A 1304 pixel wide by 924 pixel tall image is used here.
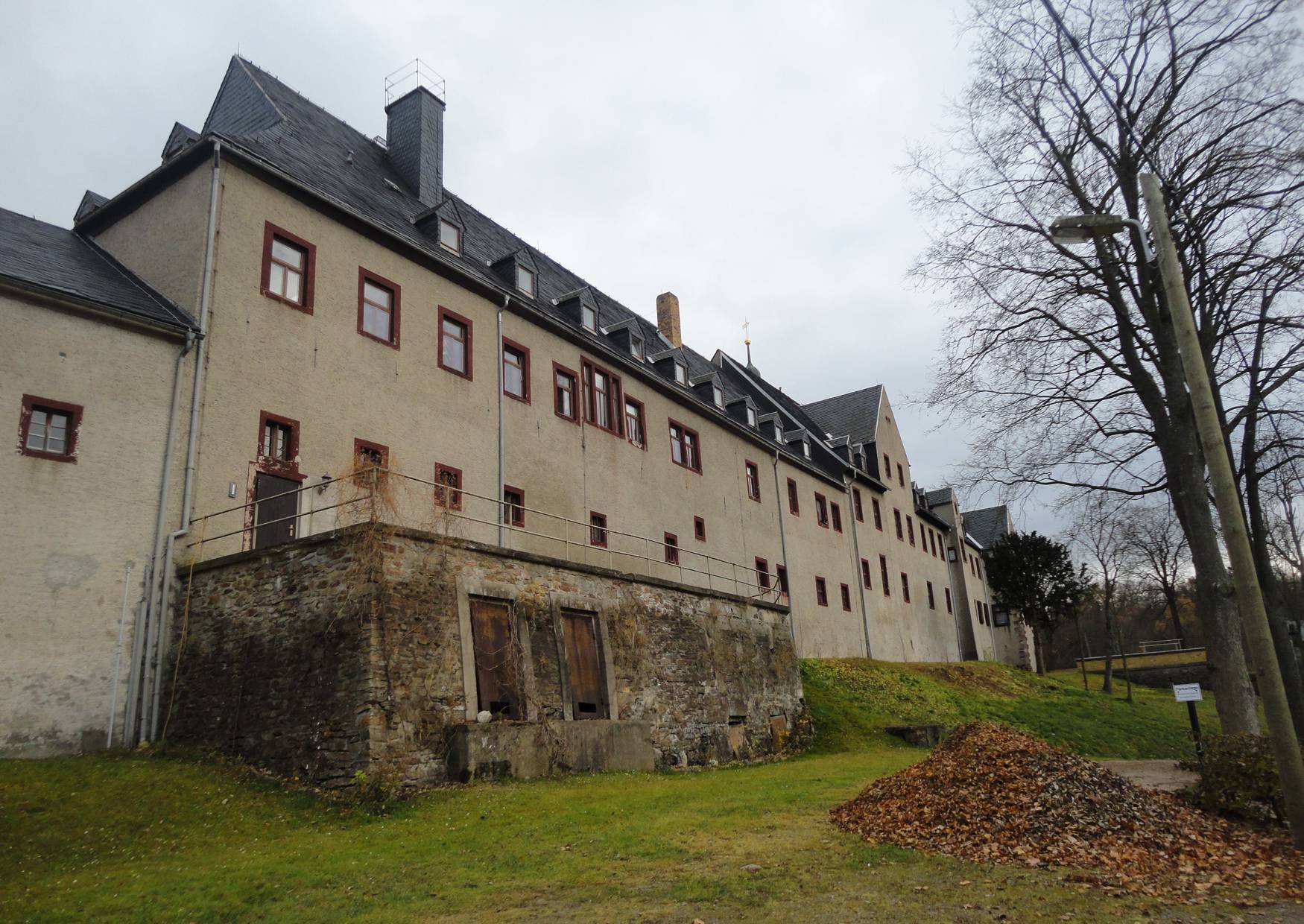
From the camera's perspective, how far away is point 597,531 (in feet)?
78.5

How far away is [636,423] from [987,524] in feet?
172

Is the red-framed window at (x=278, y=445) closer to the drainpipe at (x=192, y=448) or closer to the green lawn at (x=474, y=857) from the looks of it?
the drainpipe at (x=192, y=448)

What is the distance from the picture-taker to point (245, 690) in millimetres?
13852

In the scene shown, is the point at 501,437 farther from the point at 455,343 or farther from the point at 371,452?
the point at 371,452

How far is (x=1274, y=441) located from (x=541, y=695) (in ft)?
44.9

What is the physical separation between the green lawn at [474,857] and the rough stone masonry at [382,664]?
1.99 feet

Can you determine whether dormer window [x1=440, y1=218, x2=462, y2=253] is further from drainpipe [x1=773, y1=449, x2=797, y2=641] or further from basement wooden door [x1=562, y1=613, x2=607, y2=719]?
drainpipe [x1=773, y1=449, x2=797, y2=641]

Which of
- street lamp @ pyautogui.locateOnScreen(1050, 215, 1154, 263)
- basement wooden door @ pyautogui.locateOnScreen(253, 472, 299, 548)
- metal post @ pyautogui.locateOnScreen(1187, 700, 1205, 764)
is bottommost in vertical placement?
metal post @ pyautogui.locateOnScreen(1187, 700, 1205, 764)

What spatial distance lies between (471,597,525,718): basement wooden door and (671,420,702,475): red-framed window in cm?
1278

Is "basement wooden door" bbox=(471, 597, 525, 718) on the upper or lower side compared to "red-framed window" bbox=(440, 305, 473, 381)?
lower

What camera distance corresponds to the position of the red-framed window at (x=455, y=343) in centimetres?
2031

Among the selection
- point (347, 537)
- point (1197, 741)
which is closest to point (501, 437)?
point (347, 537)

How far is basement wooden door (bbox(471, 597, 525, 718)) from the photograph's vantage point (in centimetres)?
1494

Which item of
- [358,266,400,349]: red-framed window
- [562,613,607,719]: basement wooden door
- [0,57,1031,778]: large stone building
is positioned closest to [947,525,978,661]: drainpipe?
[0,57,1031,778]: large stone building
